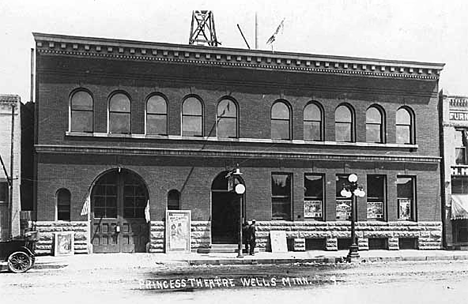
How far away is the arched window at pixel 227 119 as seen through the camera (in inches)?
1151

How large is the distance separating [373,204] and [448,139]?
561 cm

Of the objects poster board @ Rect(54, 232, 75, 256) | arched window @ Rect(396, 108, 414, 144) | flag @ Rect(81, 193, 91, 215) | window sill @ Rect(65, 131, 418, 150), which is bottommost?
poster board @ Rect(54, 232, 75, 256)

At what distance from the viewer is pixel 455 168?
1257 inches

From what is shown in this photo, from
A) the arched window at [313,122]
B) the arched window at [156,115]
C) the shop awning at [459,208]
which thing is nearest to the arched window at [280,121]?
the arched window at [313,122]

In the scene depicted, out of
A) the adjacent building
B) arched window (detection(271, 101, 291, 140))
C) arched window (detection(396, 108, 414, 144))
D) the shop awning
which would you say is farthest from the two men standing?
the shop awning

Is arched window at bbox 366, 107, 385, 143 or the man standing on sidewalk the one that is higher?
arched window at bbox 366, 107, 385, 143

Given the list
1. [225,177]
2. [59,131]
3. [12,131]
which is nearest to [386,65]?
[225,177]

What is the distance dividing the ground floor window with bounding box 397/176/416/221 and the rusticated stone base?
52.7 feet

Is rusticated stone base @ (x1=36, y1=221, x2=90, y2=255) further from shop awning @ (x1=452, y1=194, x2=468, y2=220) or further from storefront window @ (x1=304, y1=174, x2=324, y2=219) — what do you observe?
shop awning @ (x1=452, y1=194, x2=468, y2=220)

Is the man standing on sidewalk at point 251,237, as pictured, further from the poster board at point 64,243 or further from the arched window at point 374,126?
the arched window at point 374,126

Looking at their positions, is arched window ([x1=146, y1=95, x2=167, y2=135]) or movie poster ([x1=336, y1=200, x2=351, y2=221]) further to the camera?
movie poster ([x1=336, y1=200, x2=351, y2=221])

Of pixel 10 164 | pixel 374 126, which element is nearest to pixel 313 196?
pixel 374 126

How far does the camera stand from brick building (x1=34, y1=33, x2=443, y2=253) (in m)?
27.2

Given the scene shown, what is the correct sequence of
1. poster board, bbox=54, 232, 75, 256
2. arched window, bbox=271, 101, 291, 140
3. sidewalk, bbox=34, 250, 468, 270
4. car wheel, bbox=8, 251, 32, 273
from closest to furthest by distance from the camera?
car wheel, bbox=8, 251, 32, 273
sidewalk, bbox=34, 250, 468, 270
poster board, bbox=54, 232, 75, 256
arched window, bbox=271, 101, 291, 140
